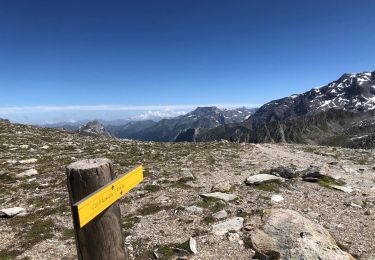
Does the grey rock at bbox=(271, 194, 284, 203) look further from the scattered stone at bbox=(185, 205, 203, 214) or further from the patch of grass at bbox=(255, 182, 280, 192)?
the scattered stone at bbox=(185, 205, 203, 214)

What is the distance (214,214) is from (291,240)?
13.9 ft

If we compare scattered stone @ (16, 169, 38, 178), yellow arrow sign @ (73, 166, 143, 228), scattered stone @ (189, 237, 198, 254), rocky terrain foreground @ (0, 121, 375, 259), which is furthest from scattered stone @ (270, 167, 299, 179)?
scattered stone @ (16, 169, 38, 178)

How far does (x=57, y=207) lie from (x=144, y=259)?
761cm

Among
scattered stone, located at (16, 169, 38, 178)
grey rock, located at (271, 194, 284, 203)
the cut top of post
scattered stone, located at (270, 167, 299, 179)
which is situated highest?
the cut top of post

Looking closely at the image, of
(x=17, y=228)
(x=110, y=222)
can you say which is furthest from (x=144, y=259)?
(x=17, y=228)

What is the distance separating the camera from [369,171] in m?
24.5

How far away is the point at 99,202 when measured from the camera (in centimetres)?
521

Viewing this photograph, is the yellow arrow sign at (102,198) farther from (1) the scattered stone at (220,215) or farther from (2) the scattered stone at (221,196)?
(2) the scattered stone at (221,196)

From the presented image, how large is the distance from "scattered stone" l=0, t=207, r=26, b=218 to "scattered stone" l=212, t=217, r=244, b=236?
9784mm

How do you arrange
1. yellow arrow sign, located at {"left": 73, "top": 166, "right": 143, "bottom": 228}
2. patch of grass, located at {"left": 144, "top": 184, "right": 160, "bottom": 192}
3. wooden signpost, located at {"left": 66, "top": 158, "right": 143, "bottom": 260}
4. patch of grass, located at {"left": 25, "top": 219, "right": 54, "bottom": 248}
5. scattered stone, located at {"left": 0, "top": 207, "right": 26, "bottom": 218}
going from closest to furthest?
yellow arrow sign, located at {"left": 73, "top": 166, "right": 143, "bottom": 228} → wooden signpost, located at {"left": 66, "top": 158, "right": 143, "bottom": 260} → patch of grass, located at {"left": 25, "top": 219, "right": 54, "bottom": 248} → scattered stone, located at {"left": 0, "top": 207, "right": 26, "bottom": 218} → patch of grass, located at {"left": 144, "top": 184, "right": 160, "bottom": 192}

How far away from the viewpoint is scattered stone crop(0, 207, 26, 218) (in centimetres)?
1484

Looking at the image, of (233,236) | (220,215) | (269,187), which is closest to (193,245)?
(233,236)

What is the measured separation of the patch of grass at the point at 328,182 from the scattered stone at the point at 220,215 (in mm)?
8258

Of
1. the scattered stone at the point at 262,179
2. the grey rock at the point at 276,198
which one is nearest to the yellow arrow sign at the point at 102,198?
the grey rock at the point at 276,198
